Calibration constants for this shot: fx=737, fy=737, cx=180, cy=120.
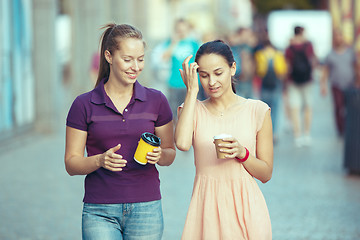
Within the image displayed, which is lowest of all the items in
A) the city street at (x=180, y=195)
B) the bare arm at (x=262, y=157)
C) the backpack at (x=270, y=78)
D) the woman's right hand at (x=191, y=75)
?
the city street at (x=180, y=195)

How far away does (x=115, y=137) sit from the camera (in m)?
3.46

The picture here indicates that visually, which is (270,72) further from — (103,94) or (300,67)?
(103,94)

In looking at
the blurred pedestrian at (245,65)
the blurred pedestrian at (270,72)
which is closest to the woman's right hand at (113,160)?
the blurred pedestrian at (245,65)

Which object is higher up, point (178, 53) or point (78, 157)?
point (178, 53)

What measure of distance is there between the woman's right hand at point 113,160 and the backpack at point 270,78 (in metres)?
9.16

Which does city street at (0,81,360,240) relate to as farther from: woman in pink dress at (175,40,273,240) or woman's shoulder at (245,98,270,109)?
woman's shoulder at (245,98,270,109)

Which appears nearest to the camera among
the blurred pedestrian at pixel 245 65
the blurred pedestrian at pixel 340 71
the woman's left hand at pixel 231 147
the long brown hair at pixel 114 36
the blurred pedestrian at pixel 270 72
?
the woman's left hand at pixel 231 147

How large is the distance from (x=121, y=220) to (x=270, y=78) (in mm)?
9028

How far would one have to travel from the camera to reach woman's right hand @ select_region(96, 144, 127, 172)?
3229 mm

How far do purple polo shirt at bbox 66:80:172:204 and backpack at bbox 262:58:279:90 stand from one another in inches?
350

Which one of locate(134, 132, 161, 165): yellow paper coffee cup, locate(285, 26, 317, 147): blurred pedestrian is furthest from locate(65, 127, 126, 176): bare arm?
locate(285, 26, 317, 147): blurred pedestrian

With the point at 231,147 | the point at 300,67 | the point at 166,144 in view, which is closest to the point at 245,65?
the point at 300,67

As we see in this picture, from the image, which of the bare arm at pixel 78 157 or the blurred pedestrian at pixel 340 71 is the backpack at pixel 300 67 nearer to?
the blurred pedestrian at pixel 340 71

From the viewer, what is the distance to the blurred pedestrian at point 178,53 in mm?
10500
